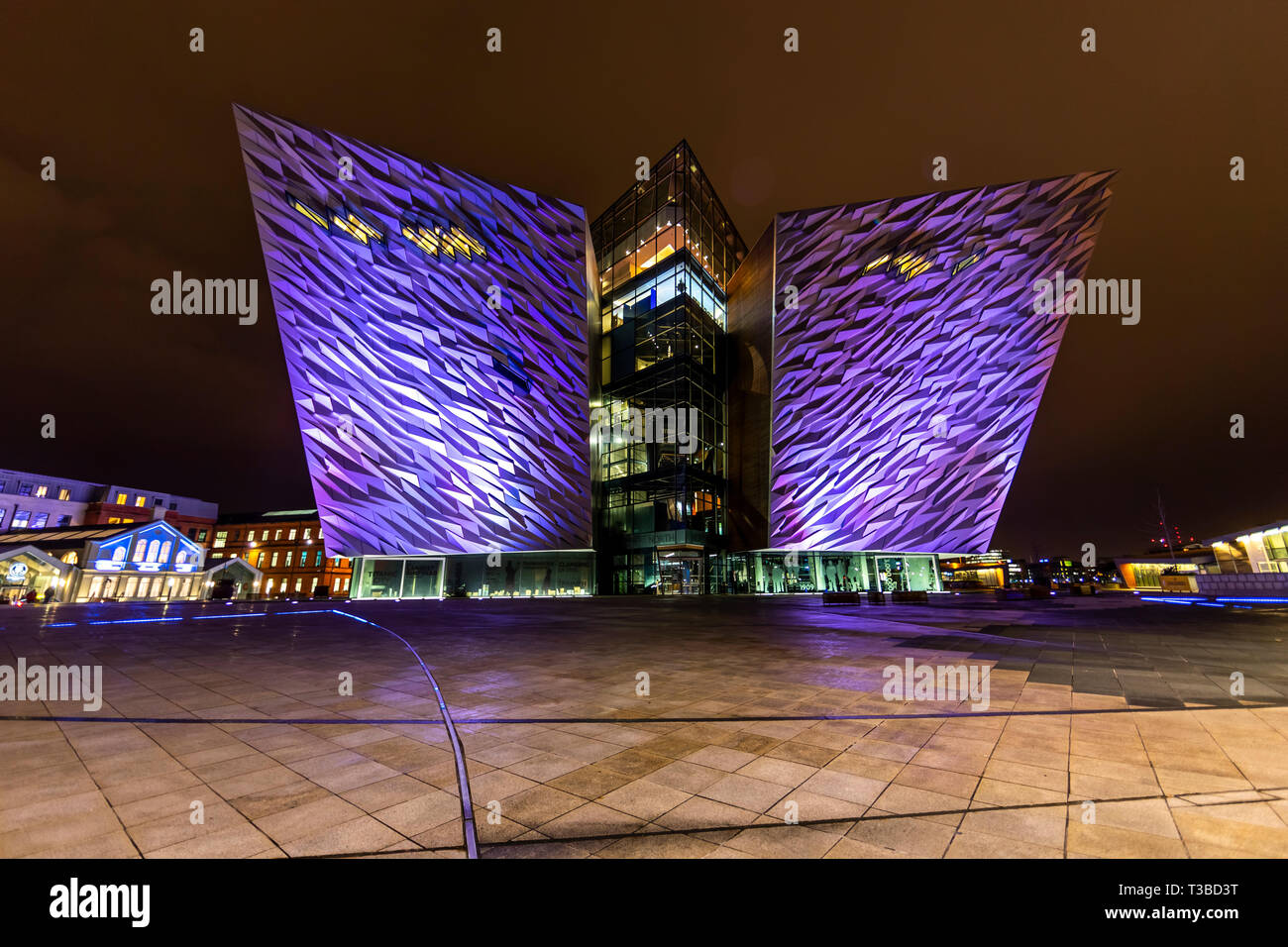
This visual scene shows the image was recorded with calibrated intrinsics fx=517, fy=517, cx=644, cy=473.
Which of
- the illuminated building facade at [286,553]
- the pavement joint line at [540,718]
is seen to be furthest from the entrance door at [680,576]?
the illuminated building facade at [286,553]

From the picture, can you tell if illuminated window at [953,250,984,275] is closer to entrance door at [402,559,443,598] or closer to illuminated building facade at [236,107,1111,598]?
illuminated building facade at [236,107,1111,598]

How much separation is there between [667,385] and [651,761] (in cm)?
3806

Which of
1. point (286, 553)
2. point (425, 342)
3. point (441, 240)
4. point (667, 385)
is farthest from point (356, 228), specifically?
point (286, 553)

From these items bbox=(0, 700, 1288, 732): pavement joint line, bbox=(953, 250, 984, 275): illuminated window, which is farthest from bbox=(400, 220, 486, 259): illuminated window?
bbox=(953, 250, 984, 275): illuminated window

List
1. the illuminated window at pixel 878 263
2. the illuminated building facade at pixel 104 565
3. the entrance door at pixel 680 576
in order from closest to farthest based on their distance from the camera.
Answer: the illuminated window at pixel 878 263 < the entrance door at pixel 680 576 < the illuminated building facade at pixel 104 565

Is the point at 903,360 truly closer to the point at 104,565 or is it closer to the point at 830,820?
the point at 830,820

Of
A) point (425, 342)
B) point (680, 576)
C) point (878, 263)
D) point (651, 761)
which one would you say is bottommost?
point (680, 576)

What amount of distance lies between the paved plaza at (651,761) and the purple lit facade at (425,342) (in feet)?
87.9

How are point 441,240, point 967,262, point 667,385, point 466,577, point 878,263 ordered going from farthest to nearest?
point 466,577, point 667,385, point 878,263, point 967,262, point 441,240

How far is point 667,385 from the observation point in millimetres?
41188

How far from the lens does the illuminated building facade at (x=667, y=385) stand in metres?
34.1

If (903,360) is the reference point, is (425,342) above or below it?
above

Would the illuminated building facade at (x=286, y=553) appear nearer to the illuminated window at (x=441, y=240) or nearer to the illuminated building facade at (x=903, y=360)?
the illuminated window at (x=441, y=240)
